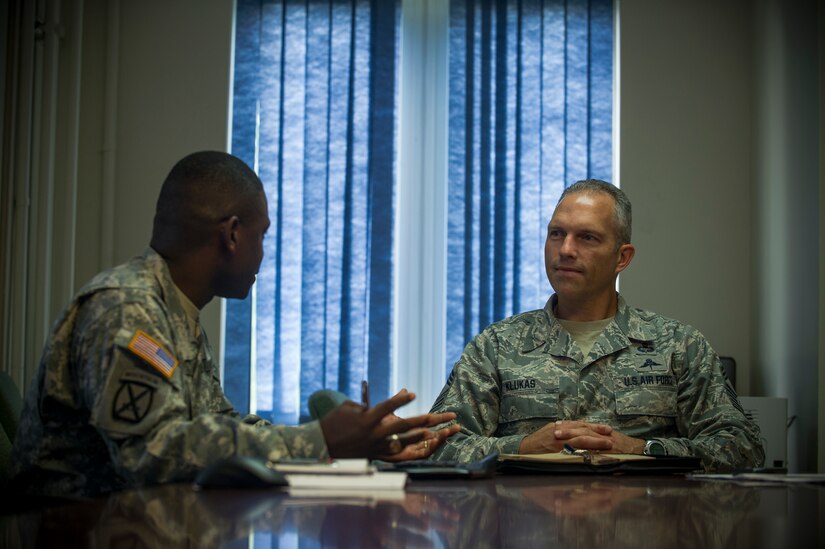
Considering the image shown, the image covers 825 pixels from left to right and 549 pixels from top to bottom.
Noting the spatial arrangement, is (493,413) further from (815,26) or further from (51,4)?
(51,4)

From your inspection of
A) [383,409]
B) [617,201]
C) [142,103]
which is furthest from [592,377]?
[142,103]

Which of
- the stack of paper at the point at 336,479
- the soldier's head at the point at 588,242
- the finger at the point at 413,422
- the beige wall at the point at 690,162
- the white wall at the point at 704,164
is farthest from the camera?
the beige wall at the point at 690,162

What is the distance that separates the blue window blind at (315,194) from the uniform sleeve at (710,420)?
2.53 meters

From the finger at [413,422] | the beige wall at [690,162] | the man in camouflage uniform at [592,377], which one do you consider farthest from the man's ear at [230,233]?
the beige wall at [690,162]

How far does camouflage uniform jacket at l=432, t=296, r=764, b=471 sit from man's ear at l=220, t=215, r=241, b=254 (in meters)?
0.82

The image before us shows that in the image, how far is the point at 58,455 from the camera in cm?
184

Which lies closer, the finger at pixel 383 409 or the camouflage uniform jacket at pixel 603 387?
the finger at pixel 383 409

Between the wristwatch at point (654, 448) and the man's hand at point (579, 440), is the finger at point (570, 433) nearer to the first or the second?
the man's hand at point (579, 440)

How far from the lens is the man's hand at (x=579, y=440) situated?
2301mm

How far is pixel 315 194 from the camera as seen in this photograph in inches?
201

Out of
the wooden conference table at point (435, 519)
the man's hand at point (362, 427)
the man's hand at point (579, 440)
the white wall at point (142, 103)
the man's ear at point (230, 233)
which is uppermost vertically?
the white wall at point (142, 103)

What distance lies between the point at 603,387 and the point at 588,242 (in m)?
0.47

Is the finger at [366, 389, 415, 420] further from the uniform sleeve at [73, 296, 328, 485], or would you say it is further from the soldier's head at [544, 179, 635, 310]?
the soldier's head at [544, 179, 635, 310]

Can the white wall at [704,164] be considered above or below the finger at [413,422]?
above
